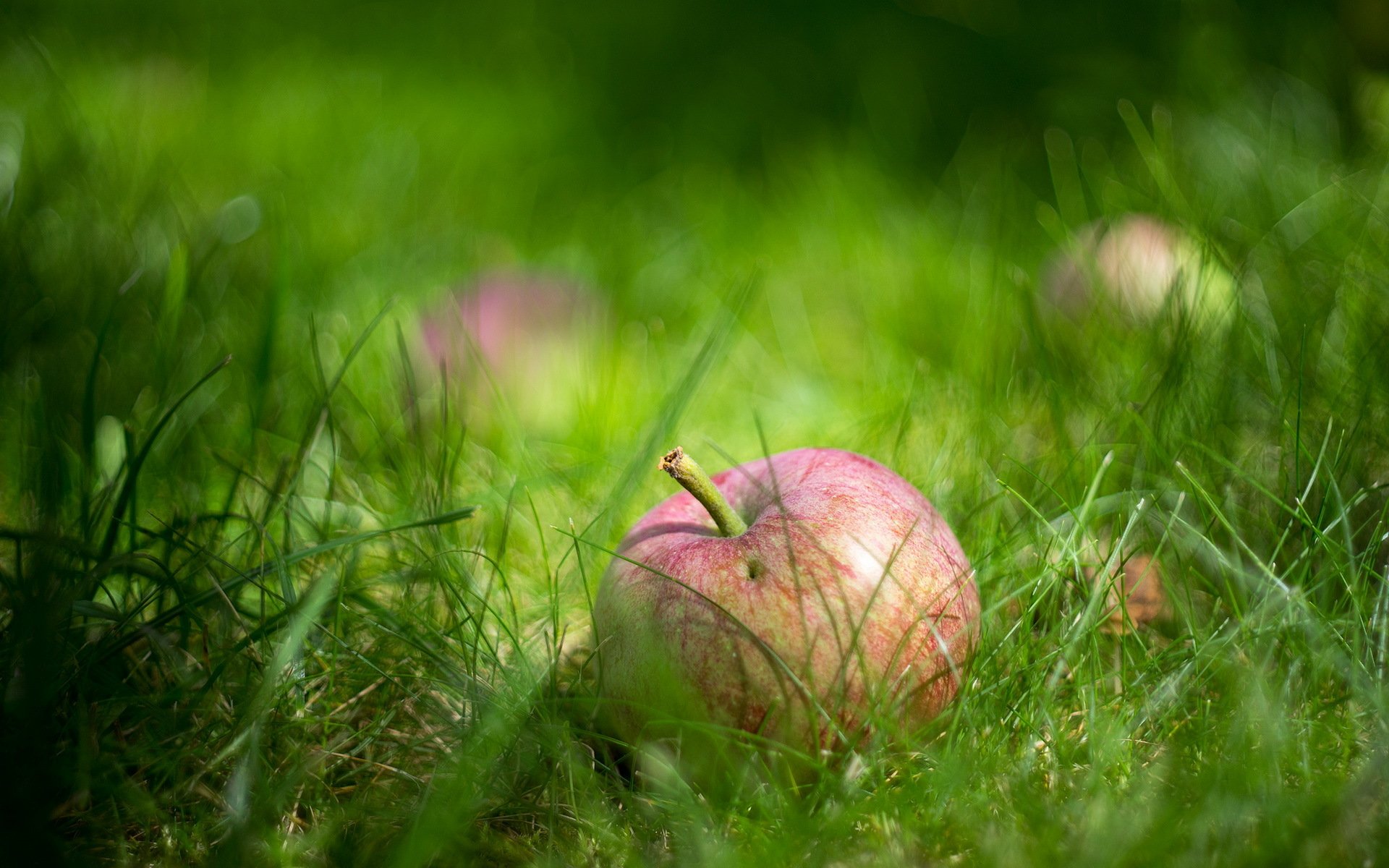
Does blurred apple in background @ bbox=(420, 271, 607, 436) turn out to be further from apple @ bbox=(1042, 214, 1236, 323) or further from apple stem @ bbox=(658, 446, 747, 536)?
apple @ bbox=(1042, 214, 1236, 323)

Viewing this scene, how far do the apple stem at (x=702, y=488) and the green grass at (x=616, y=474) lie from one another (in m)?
0.21

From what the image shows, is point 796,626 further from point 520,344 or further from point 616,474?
point 520,344

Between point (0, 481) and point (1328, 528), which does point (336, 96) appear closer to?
point (0, 481)

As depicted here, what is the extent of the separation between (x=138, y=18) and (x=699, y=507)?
13.7 feet

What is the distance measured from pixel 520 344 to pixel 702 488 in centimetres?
120

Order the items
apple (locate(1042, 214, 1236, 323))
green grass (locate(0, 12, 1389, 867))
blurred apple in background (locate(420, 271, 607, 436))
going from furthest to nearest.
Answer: blurred apple in background (locate(420, 271, 607, 436)) < apple (locate(1042, 214, 1236, 323)) < green grass (locate(0, 12, 1389, 867))

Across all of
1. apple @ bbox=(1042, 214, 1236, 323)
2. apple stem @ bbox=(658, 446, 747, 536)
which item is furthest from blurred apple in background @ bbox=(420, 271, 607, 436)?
apple @ bbox=(1042, 214, 1236, 323)

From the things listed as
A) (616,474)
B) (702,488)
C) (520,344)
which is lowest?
(702,488)

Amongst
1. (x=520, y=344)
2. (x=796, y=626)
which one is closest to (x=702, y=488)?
(x=796, y=626)

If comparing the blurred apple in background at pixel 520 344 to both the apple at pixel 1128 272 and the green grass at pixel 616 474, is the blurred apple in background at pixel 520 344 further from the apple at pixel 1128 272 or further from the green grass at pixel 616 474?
the apple at pixel 1128 272

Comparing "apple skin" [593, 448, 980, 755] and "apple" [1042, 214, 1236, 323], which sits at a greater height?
"apple" [1042, 214, 1236, 323]

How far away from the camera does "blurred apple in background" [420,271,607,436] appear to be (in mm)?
2230

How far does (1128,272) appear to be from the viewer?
2172 mm

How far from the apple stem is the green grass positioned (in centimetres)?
21
